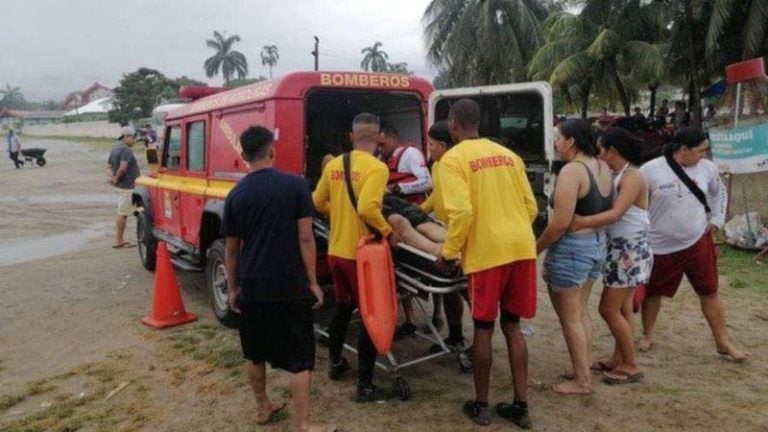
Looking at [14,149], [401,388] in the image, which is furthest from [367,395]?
[14,149]

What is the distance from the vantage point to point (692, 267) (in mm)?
4141

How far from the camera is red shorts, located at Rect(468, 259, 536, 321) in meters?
3.19

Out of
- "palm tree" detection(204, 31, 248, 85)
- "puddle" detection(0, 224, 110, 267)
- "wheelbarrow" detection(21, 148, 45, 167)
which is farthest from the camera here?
"palm tree" detection(204, 31, 248, 85)

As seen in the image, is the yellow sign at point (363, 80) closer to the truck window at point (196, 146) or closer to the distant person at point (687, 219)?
the truck window at point (196, 146)

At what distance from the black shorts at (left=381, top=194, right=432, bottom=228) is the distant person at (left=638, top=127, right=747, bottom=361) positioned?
161 cm

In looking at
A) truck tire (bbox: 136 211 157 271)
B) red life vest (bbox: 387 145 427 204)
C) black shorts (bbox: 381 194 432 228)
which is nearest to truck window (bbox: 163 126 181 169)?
truck tire (bbox: 136 211 157 271)

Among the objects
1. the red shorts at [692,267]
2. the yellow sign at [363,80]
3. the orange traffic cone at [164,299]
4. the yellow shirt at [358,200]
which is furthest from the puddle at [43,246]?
the red shorts at [692,267]

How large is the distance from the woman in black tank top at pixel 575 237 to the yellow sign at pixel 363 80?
1801mm

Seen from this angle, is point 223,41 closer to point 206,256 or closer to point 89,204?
point 89,204

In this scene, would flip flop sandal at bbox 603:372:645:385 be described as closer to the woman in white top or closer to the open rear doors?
the woman in white top

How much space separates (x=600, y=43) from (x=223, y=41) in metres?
63.9

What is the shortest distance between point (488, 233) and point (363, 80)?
2.18 m

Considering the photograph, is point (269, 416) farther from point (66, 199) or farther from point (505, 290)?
point (66, 199)

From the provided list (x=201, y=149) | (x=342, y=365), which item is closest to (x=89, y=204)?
(x=201, y=149)
